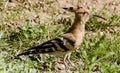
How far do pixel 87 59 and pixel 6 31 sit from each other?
1.41 metres

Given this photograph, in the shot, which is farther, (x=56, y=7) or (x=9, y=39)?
(x=56, y=7)

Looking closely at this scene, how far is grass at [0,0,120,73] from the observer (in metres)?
7.03

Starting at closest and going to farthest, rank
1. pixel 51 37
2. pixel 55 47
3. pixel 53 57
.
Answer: pixel 55 47 → pixel 53 57 → pixel 51 37

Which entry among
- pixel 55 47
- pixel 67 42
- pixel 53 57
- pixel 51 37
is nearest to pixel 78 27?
pixel 67 42

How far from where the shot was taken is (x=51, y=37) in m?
Answer: 7.71

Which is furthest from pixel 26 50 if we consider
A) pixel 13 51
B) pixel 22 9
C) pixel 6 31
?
pixel 22 9

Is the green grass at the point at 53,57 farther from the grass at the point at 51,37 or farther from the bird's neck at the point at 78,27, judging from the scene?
the bird's neck at the point at 78,27

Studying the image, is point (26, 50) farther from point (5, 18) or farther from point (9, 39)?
point (5, 18)

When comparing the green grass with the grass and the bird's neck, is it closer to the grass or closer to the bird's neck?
the grass

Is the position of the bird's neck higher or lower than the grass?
higher

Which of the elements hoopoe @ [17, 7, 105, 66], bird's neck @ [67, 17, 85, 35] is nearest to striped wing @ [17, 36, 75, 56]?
hoopoe @ [17, 7, 105, 66]

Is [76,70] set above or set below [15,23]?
below

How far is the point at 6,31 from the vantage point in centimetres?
765

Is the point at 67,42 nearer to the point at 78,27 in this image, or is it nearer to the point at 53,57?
the point at 78,27
